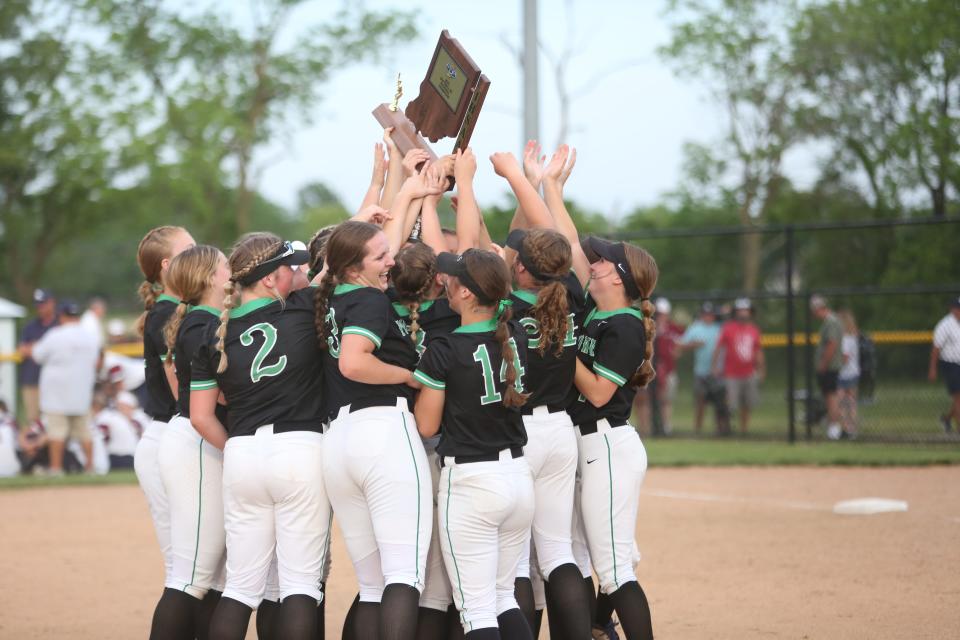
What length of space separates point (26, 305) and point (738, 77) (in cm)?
1904

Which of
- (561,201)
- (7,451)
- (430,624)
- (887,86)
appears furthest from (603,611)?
(887,86)

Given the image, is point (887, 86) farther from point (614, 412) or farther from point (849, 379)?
point (614, 412)

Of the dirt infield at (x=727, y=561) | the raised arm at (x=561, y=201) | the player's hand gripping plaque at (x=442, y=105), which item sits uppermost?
the player's hand gripping plaque at (x=442, y=105)

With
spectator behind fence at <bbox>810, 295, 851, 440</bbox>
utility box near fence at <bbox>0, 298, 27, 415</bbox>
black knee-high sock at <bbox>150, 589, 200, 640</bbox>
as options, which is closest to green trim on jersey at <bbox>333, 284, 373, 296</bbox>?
black knee-high sock at <bbox>150, 589, 200, 640</bbox>

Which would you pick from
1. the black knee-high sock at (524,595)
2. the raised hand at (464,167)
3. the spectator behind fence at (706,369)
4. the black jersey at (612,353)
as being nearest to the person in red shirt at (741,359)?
the spectator behind fence at (706,369)

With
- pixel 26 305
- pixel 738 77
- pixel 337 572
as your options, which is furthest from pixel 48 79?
pixel 337 572

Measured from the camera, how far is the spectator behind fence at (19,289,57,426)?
1326cm

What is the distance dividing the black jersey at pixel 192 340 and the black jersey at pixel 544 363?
1204 millimetres

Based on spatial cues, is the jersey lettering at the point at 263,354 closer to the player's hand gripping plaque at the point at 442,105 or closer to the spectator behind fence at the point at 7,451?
the player's hand gripping plaque at the point at 442,105

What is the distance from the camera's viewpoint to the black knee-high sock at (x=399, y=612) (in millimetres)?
3895

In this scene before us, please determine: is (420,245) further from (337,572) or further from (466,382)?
(337,572)

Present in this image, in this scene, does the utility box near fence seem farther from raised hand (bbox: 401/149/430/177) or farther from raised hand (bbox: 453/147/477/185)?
raised hand (bbox: 453/147/477/185)

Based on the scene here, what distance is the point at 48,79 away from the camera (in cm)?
2619

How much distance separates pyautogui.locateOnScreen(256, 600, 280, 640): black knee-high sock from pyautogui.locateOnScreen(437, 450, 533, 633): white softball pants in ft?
2.59
